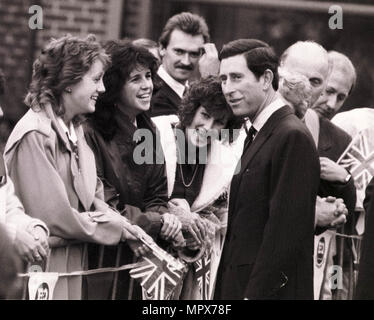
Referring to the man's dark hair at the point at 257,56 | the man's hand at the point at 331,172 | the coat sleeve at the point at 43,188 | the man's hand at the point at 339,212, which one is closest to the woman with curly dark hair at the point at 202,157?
the man's hand at the point at 331,172

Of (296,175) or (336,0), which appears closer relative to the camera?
(296,175)

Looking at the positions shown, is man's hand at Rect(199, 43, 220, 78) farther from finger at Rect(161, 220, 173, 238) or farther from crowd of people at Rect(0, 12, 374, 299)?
finger at Rect(161, 220, 173, 238)

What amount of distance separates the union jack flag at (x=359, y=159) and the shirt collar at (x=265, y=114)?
1.43m

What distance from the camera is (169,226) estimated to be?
7.11m

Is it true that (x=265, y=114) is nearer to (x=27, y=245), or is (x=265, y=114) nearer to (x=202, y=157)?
(x=202, y=157)

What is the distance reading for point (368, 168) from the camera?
782 centimetres

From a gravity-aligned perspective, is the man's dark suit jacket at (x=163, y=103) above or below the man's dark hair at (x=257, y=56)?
below

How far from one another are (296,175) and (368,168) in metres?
1.87

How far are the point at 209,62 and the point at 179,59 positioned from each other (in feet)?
0.72

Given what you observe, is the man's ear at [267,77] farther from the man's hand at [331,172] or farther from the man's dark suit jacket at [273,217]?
the man's hand at [331,172]

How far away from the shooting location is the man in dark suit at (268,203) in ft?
19.7
